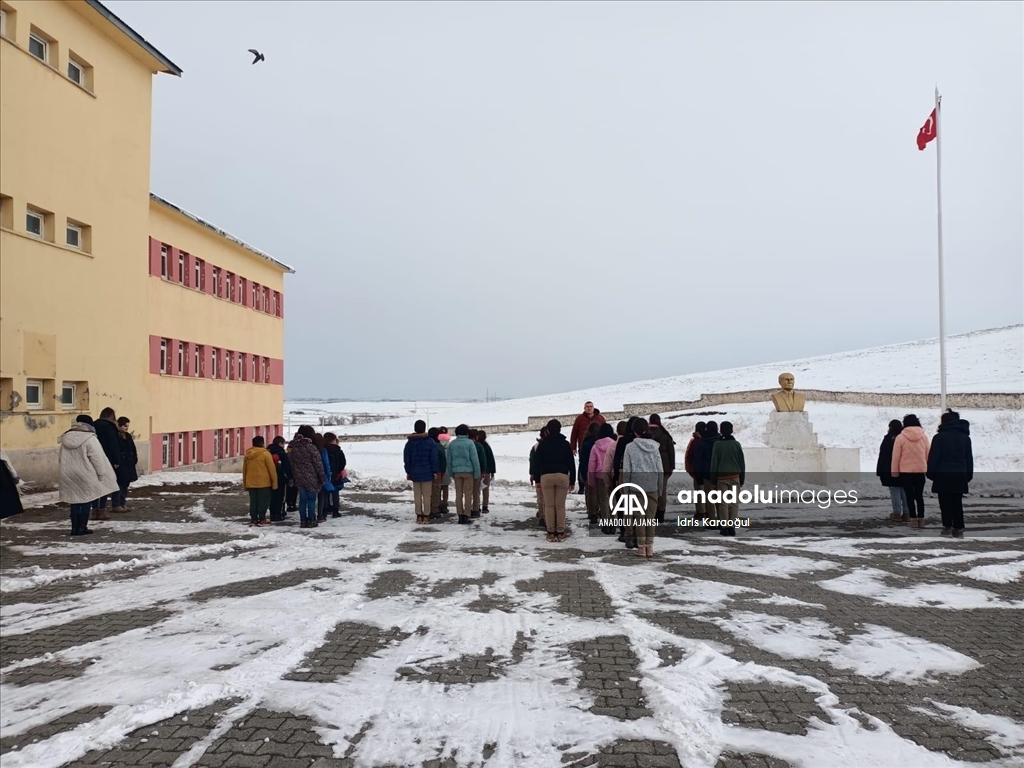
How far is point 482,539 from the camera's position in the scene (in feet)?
35.9

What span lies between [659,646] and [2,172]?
17.3 m

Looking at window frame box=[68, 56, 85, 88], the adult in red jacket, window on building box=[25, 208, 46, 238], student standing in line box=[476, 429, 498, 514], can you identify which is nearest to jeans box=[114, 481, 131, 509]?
student standing in line box=[476, 429, 498, 514]

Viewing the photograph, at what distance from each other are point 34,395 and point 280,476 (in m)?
8.47

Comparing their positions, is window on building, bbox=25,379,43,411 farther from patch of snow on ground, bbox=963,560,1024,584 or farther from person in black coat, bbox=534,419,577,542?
patch of snow on ground, bbox=963,560,1024,584

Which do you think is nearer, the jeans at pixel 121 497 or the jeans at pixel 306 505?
the jeans at pixel 306 505

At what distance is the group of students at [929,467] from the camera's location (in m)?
10.8

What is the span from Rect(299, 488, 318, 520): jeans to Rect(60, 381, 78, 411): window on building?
9.33m

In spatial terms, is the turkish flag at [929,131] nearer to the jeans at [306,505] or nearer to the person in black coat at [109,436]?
the jeans at [306,505]

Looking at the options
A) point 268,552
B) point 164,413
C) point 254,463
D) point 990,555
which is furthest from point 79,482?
point 164,413

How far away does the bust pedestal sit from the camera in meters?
17.5

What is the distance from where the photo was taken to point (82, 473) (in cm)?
1041

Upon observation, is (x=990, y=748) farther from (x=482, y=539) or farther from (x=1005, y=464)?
(x=1005, y=464)

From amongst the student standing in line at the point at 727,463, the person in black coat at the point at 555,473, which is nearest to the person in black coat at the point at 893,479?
the student standing in line at the point at 727,463

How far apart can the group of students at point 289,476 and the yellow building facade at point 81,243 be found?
7416 millimetres
